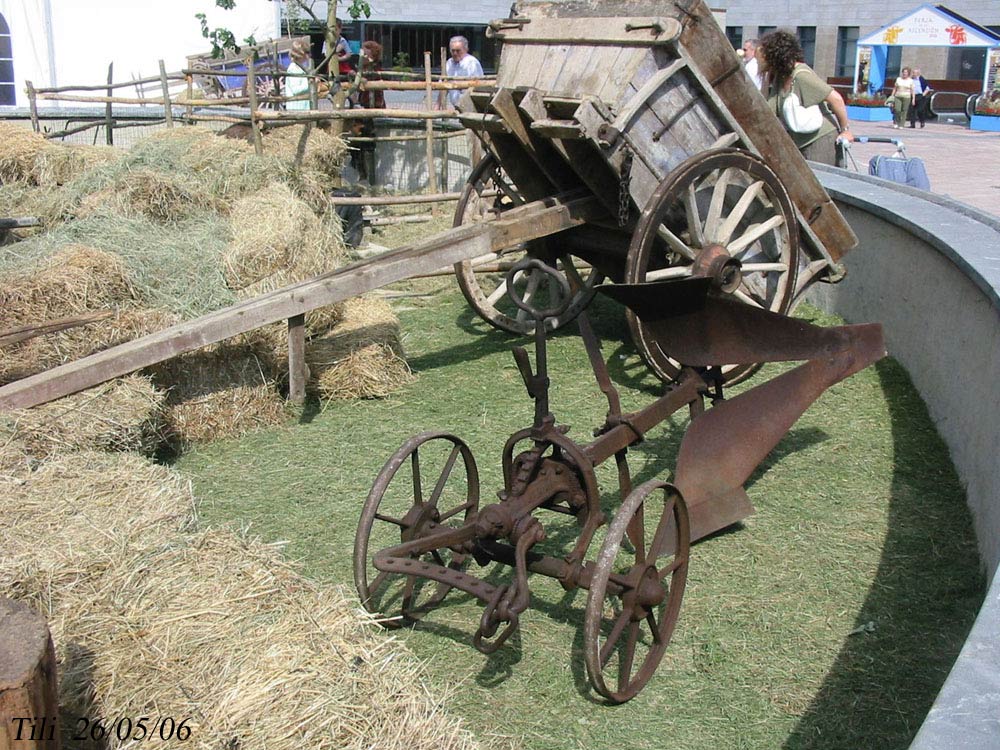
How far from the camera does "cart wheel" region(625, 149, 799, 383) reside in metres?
4.97

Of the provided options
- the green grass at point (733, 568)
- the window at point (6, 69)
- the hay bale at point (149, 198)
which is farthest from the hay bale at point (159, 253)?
the window at point (6, 69)

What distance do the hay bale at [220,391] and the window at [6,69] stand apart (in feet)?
47.8

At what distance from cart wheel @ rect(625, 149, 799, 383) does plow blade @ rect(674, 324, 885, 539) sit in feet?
2.02

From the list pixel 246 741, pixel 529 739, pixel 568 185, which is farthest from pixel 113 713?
pixel 568 185

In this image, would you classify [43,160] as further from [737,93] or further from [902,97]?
[902,97]

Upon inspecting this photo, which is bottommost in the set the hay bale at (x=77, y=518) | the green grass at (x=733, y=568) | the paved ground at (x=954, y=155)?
the green grass at (x=733, y=568)

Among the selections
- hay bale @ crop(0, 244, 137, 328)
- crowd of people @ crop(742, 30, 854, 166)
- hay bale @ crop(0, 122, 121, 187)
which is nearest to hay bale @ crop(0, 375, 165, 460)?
hay bale @ crop(0, 244, 137, 328)

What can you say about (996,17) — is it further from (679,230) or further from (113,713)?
(113,713)

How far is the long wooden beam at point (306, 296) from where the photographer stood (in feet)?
15.1

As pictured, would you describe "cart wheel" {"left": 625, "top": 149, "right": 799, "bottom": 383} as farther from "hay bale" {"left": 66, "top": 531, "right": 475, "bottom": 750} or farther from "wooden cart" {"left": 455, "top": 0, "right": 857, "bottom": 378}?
"hay bale" {"left": 66, "top": 531, "right": 475, "bottom": 750}

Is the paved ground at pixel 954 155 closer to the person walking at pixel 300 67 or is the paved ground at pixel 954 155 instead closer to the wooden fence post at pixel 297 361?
the person walking at pixel 300 67

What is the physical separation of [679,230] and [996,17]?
31.2 m

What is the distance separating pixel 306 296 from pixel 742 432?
2.22 m

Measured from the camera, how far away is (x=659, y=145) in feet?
17.1
